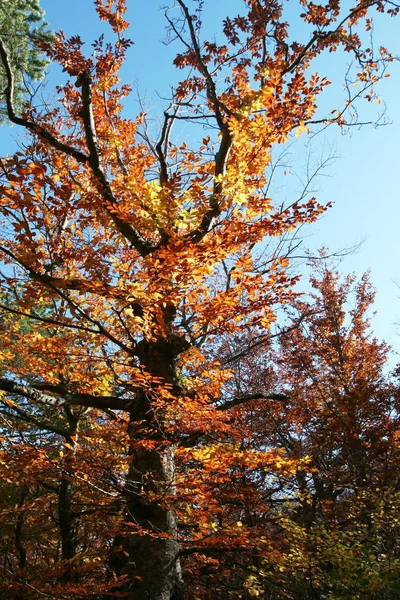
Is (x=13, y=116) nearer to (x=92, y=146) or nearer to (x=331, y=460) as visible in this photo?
(x=92, y=146)

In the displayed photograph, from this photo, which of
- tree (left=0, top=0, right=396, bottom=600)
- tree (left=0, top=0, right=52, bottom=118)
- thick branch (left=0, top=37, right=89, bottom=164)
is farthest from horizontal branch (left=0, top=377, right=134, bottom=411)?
tree (left=0, top=0, right=52, bottom=118)

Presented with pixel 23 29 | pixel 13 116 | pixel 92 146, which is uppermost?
pixel 23 29

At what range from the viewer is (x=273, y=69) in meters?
5.93

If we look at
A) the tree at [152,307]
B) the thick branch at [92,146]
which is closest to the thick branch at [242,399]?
the tree at [152,307]

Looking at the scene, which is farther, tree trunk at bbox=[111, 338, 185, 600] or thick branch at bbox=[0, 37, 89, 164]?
thick branch at bbox=[0, 37, 89, 164]

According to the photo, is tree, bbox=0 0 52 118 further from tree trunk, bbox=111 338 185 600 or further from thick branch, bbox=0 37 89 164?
tree trunk, bbox=111 338 185 600

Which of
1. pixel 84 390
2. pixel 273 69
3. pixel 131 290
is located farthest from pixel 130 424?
pixel 273 69

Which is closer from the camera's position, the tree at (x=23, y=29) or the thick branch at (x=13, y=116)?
the thick branch at (x=13, y=116)

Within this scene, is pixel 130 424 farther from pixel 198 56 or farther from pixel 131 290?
pixel 198 56

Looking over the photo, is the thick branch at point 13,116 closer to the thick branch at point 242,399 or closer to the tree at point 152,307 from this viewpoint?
the tree at point 152,307

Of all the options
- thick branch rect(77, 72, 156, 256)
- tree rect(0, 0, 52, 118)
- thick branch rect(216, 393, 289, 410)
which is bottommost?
thick branch rect(216, 393, 289, 410)

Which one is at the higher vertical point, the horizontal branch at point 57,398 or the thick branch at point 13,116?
the thick branch at point 13,116

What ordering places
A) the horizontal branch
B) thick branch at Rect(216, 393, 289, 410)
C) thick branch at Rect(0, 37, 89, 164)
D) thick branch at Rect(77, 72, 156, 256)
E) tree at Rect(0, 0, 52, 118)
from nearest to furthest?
1. the horizontal branch
2. thick branch at Rect(0, 37, 89, 164)
3. thick branch at Rect(77, 72, 156, 256)
4. thick branch at Rect(216, 393, 289, 410)
5. tree at Rect(0, 0, 52, 118)

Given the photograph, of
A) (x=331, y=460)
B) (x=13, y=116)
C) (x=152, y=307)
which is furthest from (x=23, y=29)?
(x=331, y=460)
